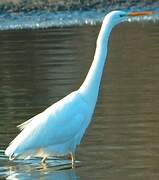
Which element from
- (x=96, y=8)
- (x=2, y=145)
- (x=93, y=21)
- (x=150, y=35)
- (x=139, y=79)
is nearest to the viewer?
(x=2, y=145)

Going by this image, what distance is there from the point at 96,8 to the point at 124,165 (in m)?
34.8

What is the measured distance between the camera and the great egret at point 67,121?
38.5 feet

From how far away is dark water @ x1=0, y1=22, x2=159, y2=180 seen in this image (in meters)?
11.8

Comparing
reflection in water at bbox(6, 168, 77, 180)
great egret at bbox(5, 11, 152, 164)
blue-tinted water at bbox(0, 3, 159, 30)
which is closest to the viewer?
reflection in water at bbox(6, 168, 77, 180)

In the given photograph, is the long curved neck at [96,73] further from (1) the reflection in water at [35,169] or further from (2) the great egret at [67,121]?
(1) the reflection in water at [35,169]

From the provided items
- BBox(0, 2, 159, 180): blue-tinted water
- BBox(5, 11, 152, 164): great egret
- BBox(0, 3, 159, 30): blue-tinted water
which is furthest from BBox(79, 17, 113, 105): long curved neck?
BBox(0, 3, 159, 30): blue-tinted water

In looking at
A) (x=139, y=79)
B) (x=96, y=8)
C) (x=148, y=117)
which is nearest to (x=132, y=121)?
(x=148, y=117)

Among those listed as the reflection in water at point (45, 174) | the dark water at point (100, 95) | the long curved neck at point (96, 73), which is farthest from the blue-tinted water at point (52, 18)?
the reflection in water at point (45, 174)

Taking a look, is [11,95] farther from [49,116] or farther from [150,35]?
[150,35]

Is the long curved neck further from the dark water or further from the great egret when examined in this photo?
the dark water

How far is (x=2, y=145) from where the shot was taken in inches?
516

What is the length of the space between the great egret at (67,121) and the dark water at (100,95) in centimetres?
29

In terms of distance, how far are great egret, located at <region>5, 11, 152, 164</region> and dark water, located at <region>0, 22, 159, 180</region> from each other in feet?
0.94

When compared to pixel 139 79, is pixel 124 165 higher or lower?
higher
